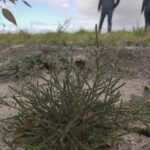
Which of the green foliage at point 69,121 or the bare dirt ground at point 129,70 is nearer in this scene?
the green foliage at point 69,121

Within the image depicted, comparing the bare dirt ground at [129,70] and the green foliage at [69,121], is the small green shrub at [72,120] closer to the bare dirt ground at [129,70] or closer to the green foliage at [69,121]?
the green foliage at [69,121]

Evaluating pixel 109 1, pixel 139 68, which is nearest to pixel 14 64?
pixel 139 68

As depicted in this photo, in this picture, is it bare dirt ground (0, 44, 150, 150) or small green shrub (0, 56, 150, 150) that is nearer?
small green shrub (0, 56, 150, 150)

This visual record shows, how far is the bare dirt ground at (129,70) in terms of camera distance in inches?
122

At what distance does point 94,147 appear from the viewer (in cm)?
279

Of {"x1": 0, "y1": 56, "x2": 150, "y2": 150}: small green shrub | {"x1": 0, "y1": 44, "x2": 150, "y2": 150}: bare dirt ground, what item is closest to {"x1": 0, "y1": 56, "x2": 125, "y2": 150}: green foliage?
{"x1": 0, "y1": 56, "x2": 150, "y2": 150}: small green shrub

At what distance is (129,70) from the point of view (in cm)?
459

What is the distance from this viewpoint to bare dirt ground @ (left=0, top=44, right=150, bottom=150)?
3.10 m

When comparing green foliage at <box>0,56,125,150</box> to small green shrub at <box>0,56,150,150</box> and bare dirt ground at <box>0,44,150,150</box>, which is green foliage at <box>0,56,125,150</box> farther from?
bare dirt ground at <box>0,44,150,150</box>

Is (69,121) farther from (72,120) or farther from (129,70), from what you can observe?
(129,70)

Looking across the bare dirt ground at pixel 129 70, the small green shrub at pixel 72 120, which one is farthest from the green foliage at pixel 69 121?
the bare dirt ground at pixel 129 70

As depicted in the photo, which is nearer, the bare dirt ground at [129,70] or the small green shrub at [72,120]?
the small green shrub at [72,120]

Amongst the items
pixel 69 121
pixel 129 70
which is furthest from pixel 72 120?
pixel 129 70

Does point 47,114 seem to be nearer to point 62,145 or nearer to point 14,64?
point 62,145
